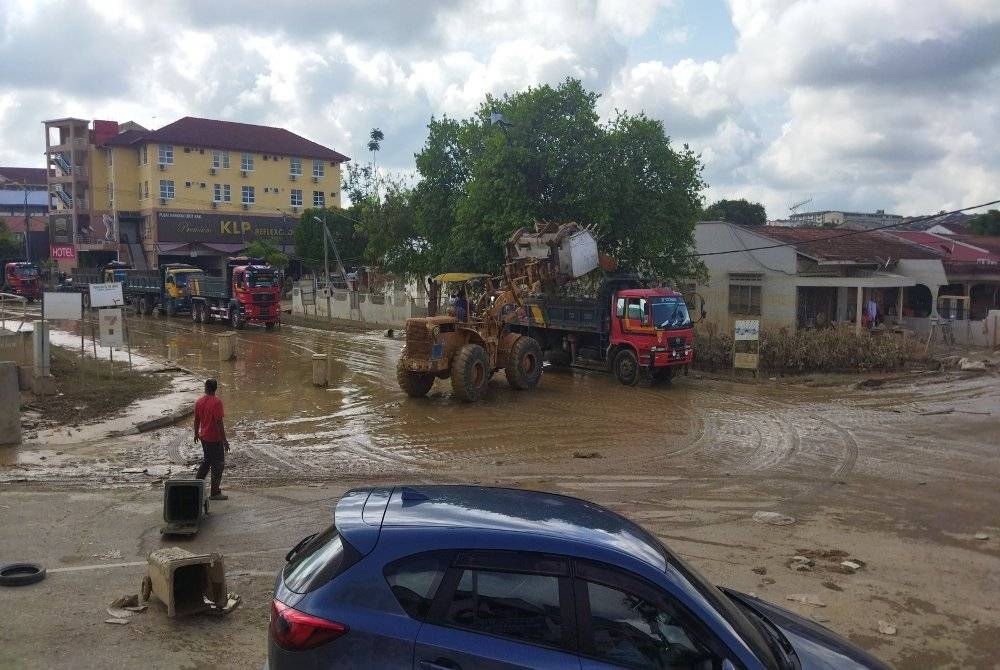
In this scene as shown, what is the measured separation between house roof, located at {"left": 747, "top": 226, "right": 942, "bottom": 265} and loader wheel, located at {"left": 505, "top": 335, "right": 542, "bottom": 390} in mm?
13890

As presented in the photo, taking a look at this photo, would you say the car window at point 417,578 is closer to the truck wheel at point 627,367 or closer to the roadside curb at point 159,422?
the roadside curb at point 159,422

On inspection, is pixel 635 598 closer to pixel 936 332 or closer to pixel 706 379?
pixel 706 379

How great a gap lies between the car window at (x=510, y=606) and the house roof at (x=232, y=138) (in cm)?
6789

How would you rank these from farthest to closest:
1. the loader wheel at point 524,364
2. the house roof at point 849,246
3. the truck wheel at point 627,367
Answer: the house roof at point 849,246 < the truck wheel at point 627,367 < the loader wheel at point 524,364

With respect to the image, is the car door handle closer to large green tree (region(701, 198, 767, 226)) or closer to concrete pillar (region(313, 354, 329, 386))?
concrete pillar (region(313, 354, 329, 386))

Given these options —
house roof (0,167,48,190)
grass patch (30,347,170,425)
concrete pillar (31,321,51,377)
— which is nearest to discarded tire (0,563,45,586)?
grass patch (30,347,170,425)

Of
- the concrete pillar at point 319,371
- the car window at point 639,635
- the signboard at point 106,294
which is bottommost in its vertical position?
the concrete pillar at point 319,371

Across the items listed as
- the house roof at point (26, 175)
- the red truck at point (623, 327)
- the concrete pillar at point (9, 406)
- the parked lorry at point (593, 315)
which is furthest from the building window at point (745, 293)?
the house roof at point (26, 175)

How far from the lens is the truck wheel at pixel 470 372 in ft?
60.1

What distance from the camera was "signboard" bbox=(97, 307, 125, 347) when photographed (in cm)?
2047

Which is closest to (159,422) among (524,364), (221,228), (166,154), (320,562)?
(524,364)

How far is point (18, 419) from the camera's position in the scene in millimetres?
13594

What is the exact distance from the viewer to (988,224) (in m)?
62.7

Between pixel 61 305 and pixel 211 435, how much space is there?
11262mm
